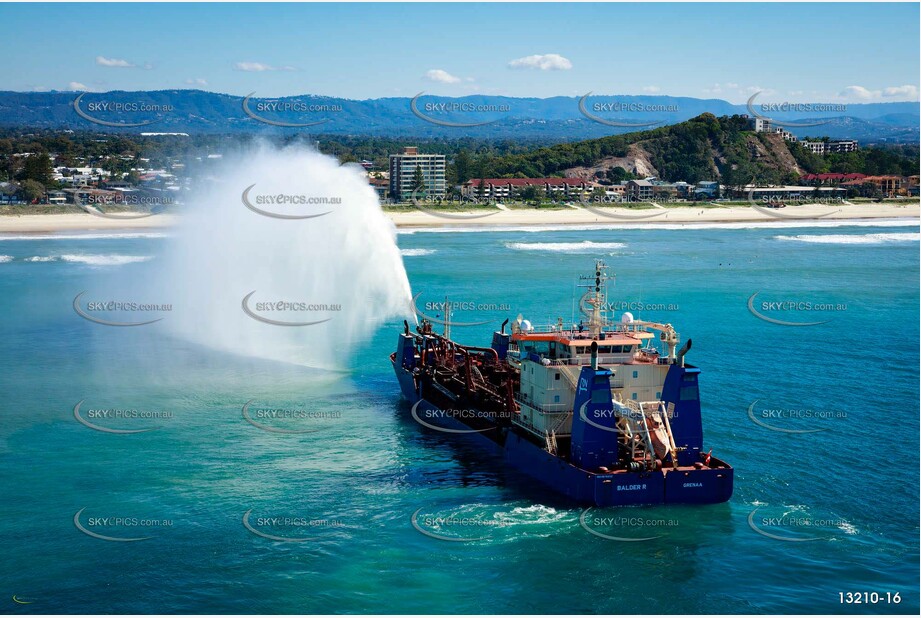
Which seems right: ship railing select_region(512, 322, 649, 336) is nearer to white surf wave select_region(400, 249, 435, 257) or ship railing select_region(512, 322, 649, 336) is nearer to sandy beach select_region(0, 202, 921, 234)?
white surf wave select_region(400, 249, 435, 257)

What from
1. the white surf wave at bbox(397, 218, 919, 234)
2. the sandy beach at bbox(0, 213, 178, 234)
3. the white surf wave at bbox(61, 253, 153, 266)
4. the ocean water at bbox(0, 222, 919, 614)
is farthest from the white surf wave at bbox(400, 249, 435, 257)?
the ocean water at bbox(0, 222, 919, 614)

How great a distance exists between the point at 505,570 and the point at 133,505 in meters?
10.0

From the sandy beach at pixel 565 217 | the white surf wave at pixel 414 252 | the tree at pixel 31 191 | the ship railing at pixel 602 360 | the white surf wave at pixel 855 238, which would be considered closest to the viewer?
the ship railing at pixel 602 360

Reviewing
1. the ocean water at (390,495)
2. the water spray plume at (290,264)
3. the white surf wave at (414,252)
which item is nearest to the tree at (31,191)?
the white surf wave at (414,252)

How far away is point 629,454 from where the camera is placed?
85.0 feet

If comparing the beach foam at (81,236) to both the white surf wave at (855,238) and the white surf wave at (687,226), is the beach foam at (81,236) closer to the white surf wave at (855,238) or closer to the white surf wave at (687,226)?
the white surf wave at (687,226)

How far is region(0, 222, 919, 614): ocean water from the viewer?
2086 cm

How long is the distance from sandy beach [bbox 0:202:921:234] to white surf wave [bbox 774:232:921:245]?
18.5 m

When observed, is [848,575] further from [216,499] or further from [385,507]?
[216,499]

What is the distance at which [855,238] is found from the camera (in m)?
104

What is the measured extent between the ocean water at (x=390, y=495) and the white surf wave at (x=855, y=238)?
52.1m

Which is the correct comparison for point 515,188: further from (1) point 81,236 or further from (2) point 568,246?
(1) point 81,236

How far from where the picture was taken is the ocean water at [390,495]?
2086 cm

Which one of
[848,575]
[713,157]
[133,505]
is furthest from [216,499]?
[713,157]
